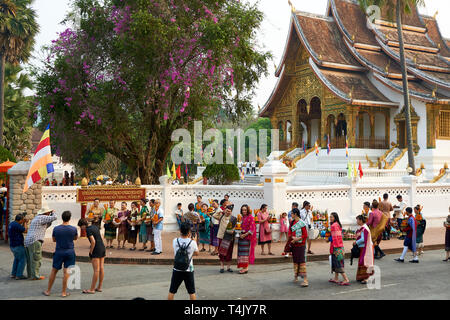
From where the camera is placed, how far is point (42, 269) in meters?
10.3

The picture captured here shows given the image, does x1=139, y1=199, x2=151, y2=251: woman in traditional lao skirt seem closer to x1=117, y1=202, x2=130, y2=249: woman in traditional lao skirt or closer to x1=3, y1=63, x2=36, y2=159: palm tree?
x1=117, y1=202, x2=130, y2=249: woman in traditional lao skirt

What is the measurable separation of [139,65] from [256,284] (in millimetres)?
10565

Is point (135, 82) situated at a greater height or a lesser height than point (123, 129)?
greater

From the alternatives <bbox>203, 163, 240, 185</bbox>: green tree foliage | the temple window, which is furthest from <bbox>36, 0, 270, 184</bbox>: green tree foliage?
the temple window

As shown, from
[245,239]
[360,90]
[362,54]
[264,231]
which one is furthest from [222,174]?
[362,54]

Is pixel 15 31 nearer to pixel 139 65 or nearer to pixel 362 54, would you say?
pixel 139 65

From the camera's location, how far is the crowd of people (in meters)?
7.82

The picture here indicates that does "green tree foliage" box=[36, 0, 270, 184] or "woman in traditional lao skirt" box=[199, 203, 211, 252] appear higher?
"green tree foliage" box=[36, 0, 270, 184]

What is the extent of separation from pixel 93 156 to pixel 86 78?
2423cm

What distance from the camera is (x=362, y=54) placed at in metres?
31.4

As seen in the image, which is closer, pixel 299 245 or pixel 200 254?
pixel 299 245

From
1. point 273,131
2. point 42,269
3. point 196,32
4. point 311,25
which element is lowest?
point 42,269
